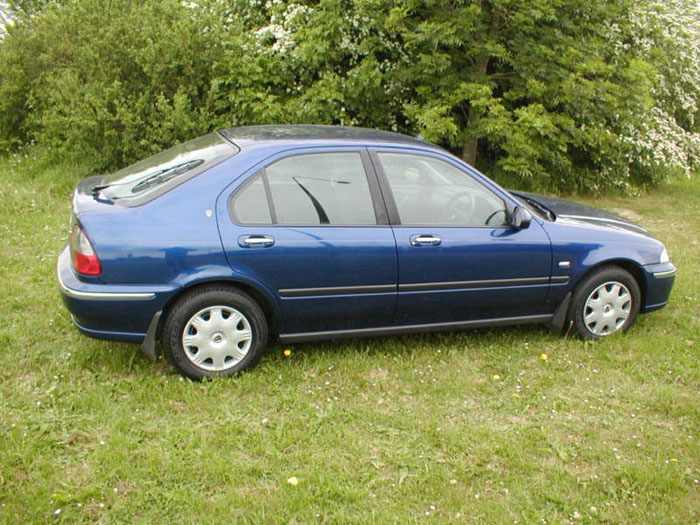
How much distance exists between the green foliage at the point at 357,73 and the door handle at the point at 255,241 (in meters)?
4.70

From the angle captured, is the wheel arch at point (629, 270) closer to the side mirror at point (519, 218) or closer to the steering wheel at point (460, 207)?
the side mirror at point (519, 218)

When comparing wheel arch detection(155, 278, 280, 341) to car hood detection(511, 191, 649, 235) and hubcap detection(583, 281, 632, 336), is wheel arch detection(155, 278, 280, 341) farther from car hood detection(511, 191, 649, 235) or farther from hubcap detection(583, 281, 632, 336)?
hubcap detection(583, 281, 632, 336)

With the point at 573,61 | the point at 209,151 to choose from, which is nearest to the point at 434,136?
the point at 573,61

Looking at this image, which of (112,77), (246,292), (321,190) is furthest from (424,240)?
(112,77)

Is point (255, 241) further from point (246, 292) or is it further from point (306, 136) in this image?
point (306, 136)

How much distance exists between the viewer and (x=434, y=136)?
8.38m

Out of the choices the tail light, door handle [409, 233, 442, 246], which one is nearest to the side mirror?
door handle [409, 233, 442, 246]

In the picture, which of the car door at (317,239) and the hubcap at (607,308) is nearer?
the car door at (317,239)

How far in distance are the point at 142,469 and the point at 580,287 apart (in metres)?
3.24

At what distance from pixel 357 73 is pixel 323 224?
513 centimetres

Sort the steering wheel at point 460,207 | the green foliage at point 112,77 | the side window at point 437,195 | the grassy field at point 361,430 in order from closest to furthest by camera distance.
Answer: the grassy field at point 361,430
the side window at point 437,195
the steering wheel at point 460,207
the green foliage at point 112,77

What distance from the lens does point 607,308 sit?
5.01 m

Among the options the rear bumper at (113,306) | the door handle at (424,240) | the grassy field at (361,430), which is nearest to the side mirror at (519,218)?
the door handle at (424,240)

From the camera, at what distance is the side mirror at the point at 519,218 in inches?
179
